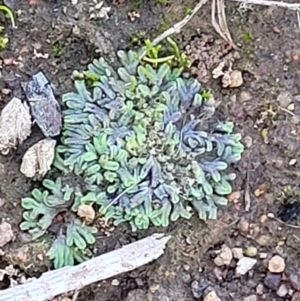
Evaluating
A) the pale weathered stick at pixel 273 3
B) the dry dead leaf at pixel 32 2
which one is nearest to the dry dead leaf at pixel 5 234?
the dry dead leaf at pixel 32 2

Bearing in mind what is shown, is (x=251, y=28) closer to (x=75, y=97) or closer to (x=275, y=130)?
(x=275, y=130)

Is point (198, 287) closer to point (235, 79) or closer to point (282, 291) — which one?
point (282, 291)

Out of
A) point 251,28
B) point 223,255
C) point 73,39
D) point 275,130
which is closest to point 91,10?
point 73,39

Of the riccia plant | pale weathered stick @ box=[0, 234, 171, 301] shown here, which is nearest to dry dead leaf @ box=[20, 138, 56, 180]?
the riccia plant

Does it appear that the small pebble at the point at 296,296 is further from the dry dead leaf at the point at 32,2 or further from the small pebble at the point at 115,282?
the dry dead leaf at the point at 32,2

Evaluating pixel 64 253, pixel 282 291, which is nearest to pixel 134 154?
pixel 64 253

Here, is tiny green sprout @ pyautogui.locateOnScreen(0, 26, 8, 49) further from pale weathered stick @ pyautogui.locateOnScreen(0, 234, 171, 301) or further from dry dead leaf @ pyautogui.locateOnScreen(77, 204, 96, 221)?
pale weathered stick @ pyautogui.locateOnScreen(0, 234, 171, 301)
